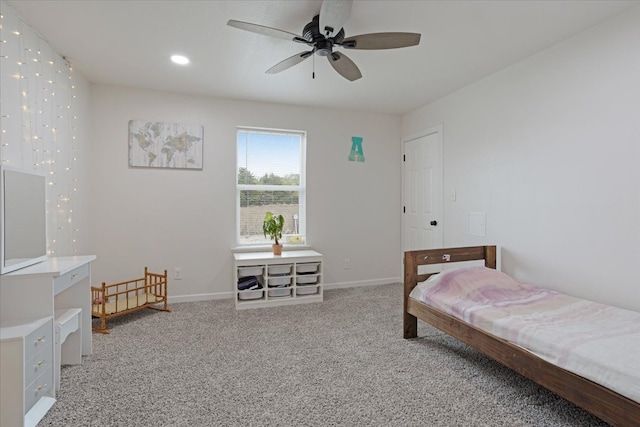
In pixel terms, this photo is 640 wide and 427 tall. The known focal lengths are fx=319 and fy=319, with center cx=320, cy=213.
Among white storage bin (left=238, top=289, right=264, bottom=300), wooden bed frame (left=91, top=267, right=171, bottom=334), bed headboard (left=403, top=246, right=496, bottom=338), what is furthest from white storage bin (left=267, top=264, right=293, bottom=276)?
bed headboard (left=403, top=246, right=496, bottom=338)

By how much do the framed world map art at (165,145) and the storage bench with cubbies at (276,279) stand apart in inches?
51.1

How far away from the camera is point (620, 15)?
2.18 metres

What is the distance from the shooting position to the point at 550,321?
191 centimetres

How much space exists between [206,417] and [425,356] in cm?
156

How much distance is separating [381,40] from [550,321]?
2.03 metres

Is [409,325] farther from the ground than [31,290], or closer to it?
closer to it

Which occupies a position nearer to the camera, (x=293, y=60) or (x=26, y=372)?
(x=26, y=372)

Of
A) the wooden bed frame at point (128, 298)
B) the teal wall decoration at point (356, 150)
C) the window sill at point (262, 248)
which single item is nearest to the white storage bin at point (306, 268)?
the window sill at point (262, 248)

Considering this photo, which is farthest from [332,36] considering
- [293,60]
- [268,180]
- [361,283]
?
[361,283]

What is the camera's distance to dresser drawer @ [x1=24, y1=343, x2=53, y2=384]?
1.61 metres

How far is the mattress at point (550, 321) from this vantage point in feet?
4.74

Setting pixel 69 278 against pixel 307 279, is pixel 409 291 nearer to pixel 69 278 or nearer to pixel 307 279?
pixel 307 279

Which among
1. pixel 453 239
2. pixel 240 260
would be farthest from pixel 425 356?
pixel 240 260

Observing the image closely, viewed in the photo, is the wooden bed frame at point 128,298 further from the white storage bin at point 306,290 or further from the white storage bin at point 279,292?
the white storage bin at point 306,290
